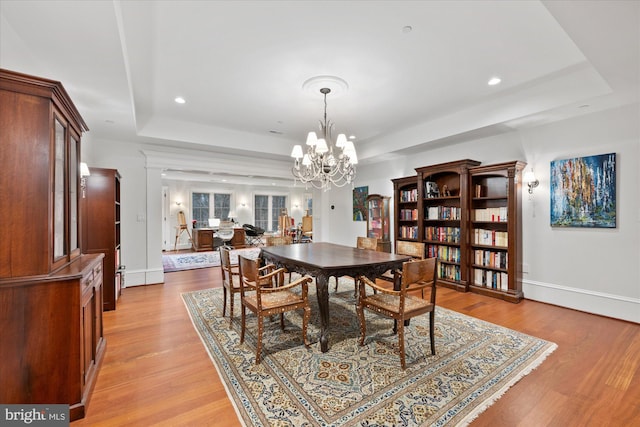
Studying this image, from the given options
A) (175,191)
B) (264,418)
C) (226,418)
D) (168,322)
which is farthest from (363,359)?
(175,191)

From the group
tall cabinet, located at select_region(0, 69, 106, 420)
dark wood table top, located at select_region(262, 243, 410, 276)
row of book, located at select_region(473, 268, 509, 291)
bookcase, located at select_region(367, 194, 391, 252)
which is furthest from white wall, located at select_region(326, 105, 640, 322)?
tall cabinet, located at select_region(0, 69, 106, 420)

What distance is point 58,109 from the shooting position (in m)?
1.81

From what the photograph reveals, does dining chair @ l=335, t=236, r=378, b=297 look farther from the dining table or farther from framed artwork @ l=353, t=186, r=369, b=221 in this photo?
framed artwork @ l=353, t=186, r=369, b=221

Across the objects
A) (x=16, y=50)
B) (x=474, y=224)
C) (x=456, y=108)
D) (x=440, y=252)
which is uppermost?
(x=456, y=108)

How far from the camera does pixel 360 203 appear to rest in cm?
679

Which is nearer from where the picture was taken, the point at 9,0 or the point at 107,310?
the point at 9,0

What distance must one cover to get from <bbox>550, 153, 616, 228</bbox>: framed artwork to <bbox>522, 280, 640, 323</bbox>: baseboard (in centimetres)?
85

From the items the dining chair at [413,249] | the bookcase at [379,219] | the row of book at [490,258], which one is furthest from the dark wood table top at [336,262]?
the bookcase at [379,219]

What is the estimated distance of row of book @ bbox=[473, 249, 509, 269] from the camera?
13.5 feet

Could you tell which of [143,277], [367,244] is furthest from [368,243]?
[143,277]

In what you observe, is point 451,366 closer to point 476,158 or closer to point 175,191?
point 476,158

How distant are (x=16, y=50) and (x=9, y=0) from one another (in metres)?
0.54

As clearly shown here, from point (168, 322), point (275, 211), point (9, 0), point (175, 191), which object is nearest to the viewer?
point (9, 0)

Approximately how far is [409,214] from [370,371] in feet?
12.3
